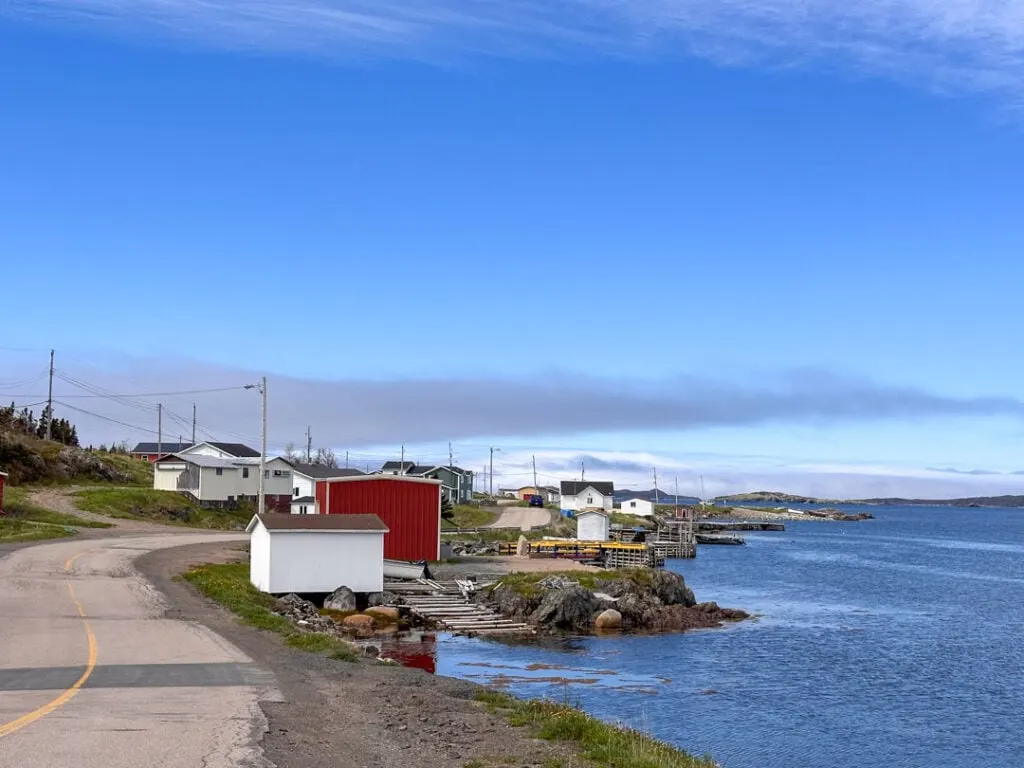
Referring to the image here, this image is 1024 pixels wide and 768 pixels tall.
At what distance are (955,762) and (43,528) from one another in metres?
50.8

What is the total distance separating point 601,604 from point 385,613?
12.0m

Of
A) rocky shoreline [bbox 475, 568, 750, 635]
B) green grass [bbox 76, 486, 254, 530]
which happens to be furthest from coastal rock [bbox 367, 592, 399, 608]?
green grass [bbox 76, 486, 254, 530]

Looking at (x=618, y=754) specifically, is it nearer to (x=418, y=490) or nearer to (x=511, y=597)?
(x=511, y=597)

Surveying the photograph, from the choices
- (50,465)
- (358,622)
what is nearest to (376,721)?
(358,622)

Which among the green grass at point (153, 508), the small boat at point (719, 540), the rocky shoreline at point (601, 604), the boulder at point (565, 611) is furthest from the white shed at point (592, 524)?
the boulder at point (565, 611)

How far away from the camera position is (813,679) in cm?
3706

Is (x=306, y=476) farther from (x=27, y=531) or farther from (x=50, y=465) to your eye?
(x=27, y=531)

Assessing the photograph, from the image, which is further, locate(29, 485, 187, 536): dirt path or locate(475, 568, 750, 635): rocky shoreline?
locate(29, 485, 187, 536): dirt path

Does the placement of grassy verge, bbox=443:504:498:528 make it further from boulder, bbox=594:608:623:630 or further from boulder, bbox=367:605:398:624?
boulder, bbox=367:605:398:624

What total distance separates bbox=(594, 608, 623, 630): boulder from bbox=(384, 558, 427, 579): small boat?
994 cm

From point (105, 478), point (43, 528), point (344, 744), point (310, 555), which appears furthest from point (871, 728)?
point (105, 478)

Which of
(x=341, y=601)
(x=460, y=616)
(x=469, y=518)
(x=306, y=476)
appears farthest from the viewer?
(x=469, y=518)

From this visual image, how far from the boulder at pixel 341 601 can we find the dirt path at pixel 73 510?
2788 centimetres

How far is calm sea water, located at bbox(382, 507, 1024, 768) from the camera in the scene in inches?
1085
